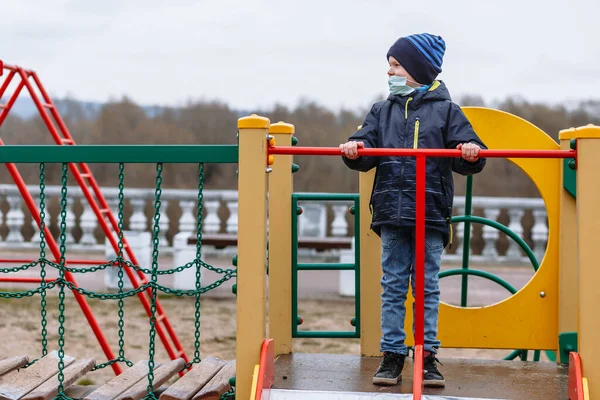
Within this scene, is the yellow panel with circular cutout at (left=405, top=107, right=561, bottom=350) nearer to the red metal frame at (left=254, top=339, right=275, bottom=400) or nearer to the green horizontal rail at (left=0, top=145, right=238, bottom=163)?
the red metal frame at (left=254, top=339, right=275, bottom=400)

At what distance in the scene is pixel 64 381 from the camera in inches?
167

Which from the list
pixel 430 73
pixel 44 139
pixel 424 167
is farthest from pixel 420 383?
pixel 44 139

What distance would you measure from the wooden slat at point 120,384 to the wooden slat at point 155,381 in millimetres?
33

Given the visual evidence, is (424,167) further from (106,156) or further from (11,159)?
(11,159)

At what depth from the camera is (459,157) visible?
3529 mm

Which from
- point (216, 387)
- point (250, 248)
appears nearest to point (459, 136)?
point (250, 248)

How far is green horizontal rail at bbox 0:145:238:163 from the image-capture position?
3.76 metres

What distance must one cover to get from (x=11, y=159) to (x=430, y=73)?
191cm

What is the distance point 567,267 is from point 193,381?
188cm

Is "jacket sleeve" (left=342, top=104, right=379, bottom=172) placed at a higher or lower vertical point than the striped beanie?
lower

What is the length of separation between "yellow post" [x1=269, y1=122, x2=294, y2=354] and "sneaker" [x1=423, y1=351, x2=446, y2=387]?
2.98 ft

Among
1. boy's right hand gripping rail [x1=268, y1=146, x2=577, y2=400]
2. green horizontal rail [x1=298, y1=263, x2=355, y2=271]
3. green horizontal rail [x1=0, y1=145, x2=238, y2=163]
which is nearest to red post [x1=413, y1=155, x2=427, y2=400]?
boy's right hand gripping rail [x1=268, y1=146, x2=577, y2=400]

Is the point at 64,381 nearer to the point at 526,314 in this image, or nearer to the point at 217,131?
the point at 526,314

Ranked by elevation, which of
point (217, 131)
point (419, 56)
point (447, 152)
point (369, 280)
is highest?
point (217, 131)
